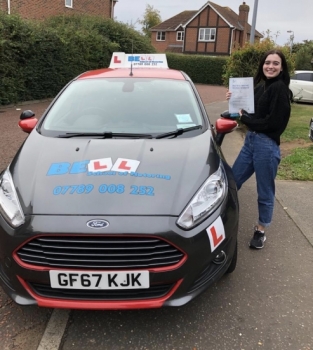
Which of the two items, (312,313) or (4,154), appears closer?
(312,313)

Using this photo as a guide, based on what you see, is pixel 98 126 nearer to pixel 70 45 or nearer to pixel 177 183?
pixel 177 183

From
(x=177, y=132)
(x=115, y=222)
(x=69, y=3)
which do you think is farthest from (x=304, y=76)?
(x=115, y=222)

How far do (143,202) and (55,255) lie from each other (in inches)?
22.6

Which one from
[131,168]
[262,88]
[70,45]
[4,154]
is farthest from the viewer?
[70,45]

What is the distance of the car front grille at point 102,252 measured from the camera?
204cm

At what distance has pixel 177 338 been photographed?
2318 mm

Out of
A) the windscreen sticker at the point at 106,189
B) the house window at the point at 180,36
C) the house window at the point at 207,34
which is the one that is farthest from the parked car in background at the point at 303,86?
the house window at the point at 180,36

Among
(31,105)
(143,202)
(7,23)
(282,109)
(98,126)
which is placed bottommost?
(31,105)

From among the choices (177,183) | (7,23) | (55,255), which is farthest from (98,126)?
(7,23)

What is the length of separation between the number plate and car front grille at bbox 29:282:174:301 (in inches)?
1.7

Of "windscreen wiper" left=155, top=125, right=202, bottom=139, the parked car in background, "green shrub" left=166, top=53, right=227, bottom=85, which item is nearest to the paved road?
"windscreen wiper" left=155, top=125, right=202, bottom=139

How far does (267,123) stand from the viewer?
3152mm

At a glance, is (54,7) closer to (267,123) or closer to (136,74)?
(136,74)

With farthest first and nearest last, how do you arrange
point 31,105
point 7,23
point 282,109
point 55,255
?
point 31,105 → point 7,23 → point 282,109 → point 55,255
